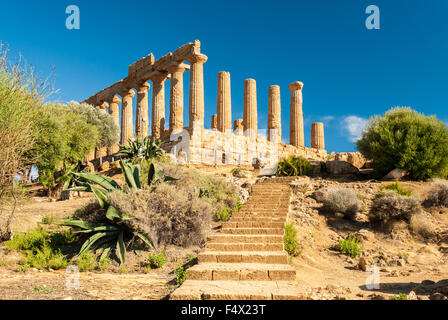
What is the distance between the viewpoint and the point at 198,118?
2523 centimetres

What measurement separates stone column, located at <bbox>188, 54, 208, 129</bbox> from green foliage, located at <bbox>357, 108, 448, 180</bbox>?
40.8ft

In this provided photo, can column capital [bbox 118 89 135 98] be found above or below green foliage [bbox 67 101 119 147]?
above

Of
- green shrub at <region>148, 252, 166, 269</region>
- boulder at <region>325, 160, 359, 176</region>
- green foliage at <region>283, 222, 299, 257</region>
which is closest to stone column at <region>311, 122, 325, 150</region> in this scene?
boulder at <region>325, 160, 359, 176</region>

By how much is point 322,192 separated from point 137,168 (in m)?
6.76

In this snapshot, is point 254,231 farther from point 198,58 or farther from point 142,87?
point 142,87

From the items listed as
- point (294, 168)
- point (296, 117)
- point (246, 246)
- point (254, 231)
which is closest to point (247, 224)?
point (254, 231)

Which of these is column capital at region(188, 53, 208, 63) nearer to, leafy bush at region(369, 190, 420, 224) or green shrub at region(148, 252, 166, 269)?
leafy bush at region(369, 190, 420, 224)

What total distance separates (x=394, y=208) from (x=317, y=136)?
22.9m

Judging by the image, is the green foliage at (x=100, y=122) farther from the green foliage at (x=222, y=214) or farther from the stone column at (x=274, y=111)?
the green foliage at (x=222, y=214)

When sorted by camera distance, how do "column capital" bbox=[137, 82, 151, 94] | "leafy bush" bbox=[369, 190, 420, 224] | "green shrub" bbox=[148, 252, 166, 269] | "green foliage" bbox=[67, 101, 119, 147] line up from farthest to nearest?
"column capital" bbox=[137, 82, 151, 94] → "green foliage" bbox=[67, 101, 119, 147] → "leafy bush" bbox=[369, 190, 420, 224] → "green shrub" bbox=[148, 252, 166, 269]

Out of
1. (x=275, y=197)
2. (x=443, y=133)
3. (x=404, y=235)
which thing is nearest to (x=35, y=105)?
(x=275, y=197)

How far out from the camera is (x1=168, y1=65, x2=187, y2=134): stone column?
26438mm

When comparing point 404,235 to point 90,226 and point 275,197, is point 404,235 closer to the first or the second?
point 275,197
